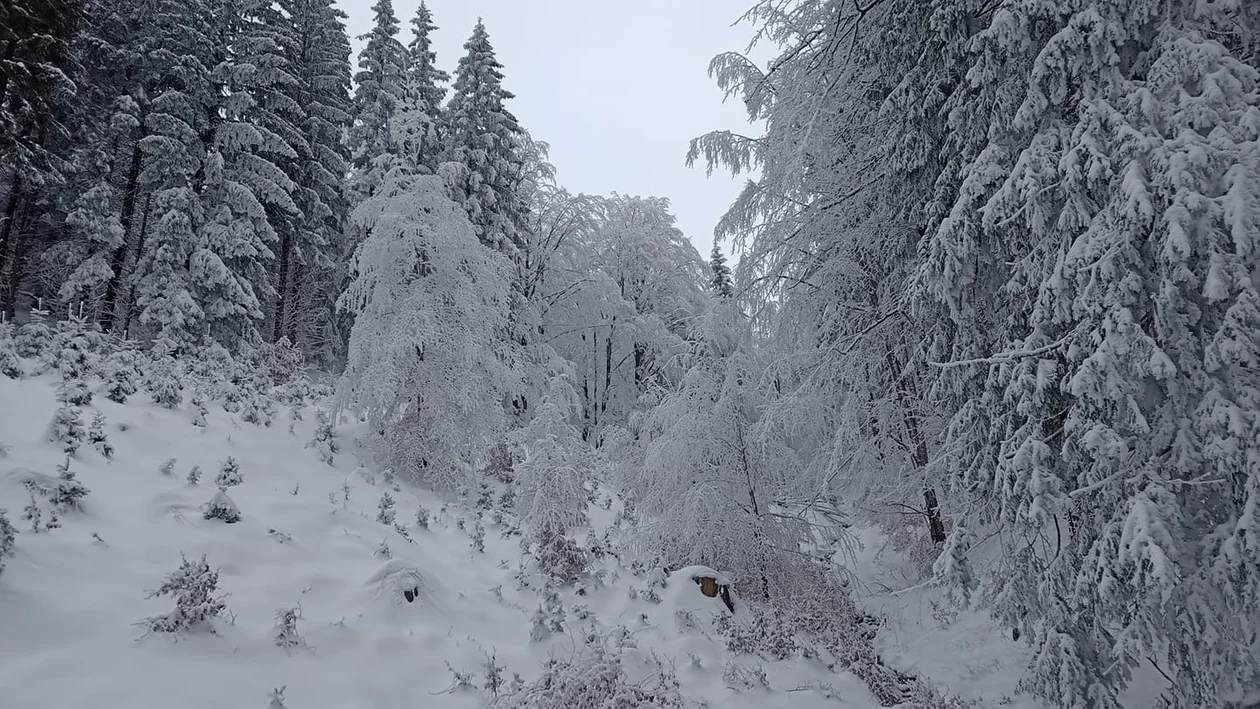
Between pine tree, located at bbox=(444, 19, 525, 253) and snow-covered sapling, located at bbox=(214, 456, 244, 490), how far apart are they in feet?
35.6

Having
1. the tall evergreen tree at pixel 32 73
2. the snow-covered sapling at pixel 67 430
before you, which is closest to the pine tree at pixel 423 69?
the tall evergreen tree at pixel 32 73

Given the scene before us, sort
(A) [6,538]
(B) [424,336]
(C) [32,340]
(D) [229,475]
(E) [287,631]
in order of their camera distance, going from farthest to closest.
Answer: (B) [424,336]
(C) [32,340]
(D) [229,475]
(E) [287,631]
(A) [6,538]

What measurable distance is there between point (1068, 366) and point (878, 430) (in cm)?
384

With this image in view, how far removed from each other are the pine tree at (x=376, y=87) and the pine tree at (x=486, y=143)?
10.8 feet

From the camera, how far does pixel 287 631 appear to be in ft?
16.6

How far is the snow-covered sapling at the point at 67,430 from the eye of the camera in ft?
22.2

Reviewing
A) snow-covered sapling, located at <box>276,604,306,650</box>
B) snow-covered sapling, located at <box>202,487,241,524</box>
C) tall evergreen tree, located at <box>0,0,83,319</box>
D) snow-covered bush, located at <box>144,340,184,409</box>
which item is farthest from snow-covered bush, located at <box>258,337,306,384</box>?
snow-covered sapling, located at <box>276,604,306,650</box>

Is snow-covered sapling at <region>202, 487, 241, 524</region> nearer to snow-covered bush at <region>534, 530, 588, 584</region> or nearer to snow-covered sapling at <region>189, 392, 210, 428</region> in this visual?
snow-covered sapling at <region>189, 392, 210, 428</region>

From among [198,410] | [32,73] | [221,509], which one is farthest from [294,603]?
[32,73]

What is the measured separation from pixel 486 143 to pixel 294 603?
1563 cm

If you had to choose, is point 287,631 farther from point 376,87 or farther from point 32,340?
point 376,87

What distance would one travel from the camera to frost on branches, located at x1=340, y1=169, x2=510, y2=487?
11148 millimetres

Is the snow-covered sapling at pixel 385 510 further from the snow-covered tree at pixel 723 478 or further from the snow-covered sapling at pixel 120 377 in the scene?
the snow-covered sapling at pixel 120 377

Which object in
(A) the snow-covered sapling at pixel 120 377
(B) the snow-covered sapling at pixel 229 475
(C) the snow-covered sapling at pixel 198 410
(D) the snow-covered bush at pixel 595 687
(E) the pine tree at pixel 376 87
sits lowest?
(D) the snow-covered bush at pixel 595 687
